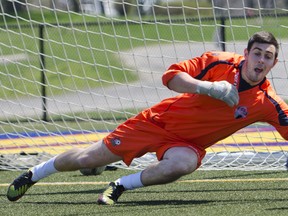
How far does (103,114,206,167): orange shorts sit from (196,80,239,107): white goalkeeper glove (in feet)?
1.94

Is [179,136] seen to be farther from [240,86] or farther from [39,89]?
[39,89]

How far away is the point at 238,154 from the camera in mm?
8352

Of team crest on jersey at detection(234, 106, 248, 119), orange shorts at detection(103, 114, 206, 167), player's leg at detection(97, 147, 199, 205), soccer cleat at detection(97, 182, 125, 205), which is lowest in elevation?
soccer cleat at detection(97, 182, 125, 205)

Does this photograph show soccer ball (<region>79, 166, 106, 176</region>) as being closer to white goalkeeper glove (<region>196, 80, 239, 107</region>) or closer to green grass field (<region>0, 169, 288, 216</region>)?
green grass field (<region>0, 169, 288, 216</region>)

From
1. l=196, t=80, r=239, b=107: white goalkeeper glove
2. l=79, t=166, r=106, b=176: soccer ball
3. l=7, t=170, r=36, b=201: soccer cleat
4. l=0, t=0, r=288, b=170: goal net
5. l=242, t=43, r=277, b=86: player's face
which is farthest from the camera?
l=0, t=0, r=288, b=170: goal net

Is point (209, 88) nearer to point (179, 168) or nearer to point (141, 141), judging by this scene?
point (179, 168)

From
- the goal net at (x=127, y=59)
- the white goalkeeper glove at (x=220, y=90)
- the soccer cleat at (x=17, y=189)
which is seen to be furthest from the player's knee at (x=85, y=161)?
the goal net at (x=127, y=59)

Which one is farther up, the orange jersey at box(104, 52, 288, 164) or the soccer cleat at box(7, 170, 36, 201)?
the orange jersey at box(104, 52, 288, 164)

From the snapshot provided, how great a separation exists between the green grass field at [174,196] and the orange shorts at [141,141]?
1.22ft

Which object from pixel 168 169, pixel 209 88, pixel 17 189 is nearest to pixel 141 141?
pixel 168 169

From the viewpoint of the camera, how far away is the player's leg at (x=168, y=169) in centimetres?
600

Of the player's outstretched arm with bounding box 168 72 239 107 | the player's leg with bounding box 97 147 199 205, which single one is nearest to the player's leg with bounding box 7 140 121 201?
the player's leg with bounding box 97 147 199 205

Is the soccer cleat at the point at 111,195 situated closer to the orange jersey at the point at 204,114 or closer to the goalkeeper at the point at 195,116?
the goalkeeper at the point at 195,116

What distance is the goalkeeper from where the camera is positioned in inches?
231
